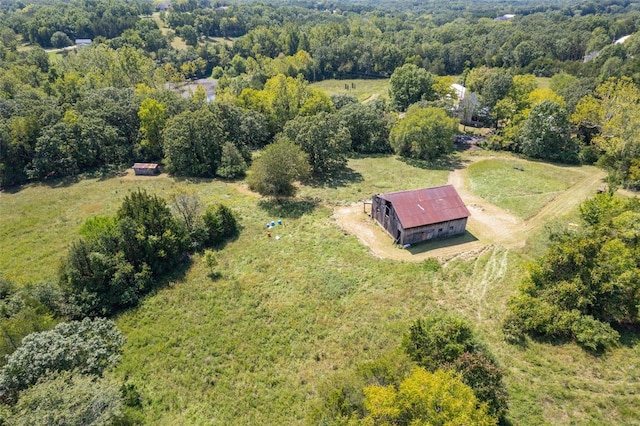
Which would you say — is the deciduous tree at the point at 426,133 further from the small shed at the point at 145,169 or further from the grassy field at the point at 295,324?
the small shed at the point at 145,169

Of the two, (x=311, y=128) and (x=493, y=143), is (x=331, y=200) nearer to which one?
(x=311, y=128)

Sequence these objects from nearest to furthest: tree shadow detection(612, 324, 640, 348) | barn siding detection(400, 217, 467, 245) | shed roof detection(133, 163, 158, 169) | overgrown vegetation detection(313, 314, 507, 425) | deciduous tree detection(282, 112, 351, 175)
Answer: overgrown vegetation detection(313, 314, 507, 425)
tree shadow detection(612, 324, 640, 348)
barn siding detection(400, 217, 467, 245)
deciduous tree detection(282, 112, 351, 175)
shed roof detection(133, 163, 158, 169)

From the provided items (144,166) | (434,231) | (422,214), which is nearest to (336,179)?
(422,214)

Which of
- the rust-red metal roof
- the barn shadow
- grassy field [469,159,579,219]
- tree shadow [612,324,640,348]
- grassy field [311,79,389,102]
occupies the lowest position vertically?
the barn shadow

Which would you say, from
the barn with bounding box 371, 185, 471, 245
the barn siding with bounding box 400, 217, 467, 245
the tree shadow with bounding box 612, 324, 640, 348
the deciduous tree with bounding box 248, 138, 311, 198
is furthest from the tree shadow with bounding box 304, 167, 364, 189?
the tree shadow with bounding box 612, 324, 640, 348

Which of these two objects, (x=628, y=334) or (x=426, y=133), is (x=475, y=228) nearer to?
(x=628, y=334)

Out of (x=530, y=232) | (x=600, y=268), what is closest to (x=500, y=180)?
(x=530, y=232)

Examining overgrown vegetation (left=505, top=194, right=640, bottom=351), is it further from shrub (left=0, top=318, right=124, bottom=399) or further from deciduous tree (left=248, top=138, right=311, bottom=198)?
deciduous tree (left=248, top=138, right=311, bottom=198)
